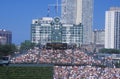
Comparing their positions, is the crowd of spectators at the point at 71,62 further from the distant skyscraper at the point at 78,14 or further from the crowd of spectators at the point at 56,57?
the distant skyscraper at the point at 78,14

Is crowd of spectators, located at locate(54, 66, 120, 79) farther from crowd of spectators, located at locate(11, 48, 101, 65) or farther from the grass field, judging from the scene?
crowd of spectators, located at locate(11, 48, 101, 65)

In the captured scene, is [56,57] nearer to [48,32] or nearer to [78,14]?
[48,32]

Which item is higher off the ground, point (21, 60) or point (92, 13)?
point (92, 13)

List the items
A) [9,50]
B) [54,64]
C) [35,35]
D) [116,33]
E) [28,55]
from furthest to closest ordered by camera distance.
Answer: [116,33], [35,35], [9,50], [28,55], [54,64]

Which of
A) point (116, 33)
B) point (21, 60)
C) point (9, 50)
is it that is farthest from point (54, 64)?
point (116, 33)

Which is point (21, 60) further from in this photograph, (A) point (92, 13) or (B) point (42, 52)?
(A) point (92, 13)

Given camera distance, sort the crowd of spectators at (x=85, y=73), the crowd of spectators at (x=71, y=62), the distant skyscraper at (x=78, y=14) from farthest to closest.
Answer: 1. the distant skyscraper at (x=78, y=14)
2. the crowd of spectators at (x=71, y=62)
3. the crowd of spectators at (x=85, y=73)

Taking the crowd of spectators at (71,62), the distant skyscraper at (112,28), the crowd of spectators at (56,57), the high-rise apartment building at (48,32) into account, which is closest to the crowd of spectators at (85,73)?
the crowd of spectators at (71,62)

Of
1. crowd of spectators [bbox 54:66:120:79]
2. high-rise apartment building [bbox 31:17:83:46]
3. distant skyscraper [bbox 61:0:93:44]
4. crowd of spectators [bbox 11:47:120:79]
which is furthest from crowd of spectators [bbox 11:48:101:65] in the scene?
distant skyscraper [bbox 61:0:93:44]

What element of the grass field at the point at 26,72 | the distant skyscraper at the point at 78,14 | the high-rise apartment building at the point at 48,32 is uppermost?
the distant skyscraper at the point at 78,14
